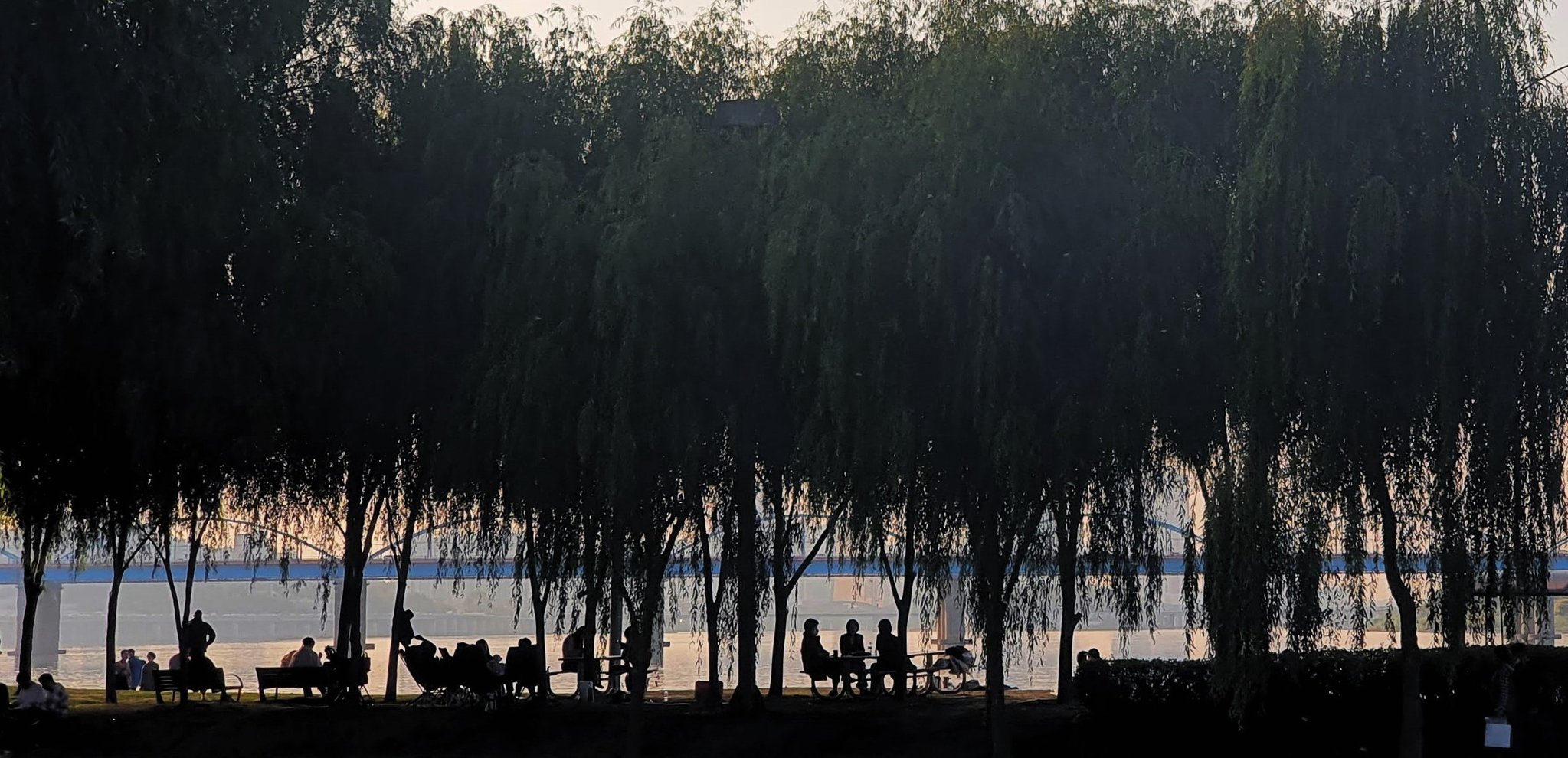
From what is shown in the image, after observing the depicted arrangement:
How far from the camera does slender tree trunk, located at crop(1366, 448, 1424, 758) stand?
45.4 feet

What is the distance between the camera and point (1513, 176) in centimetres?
1335

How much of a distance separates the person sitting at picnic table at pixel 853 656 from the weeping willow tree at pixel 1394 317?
33.2 feet

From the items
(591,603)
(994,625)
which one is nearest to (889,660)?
(591,603)

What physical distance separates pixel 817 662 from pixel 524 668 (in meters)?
4.06

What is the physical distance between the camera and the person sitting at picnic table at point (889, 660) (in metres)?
22.7

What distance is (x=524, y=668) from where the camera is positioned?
2233 cm

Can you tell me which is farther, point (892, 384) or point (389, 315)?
point (389, 315)

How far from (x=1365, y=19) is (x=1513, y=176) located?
68.1 inches

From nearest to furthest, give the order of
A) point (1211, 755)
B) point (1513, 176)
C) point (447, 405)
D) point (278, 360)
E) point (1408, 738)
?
point (1513, 176), point (1408, 738), point (1211, 755), point (278, 360), point (447, 405)

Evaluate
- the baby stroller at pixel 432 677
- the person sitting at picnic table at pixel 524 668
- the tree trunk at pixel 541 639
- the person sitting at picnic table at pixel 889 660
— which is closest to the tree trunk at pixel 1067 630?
the person sitting at picnic table at pixel 889 660

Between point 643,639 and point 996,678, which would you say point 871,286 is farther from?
point 643,639

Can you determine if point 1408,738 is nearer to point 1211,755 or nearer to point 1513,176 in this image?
point 1211,755

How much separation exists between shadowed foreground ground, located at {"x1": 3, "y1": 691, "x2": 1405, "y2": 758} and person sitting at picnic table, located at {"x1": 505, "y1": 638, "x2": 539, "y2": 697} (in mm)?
698

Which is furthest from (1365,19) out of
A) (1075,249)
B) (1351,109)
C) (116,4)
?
(116,4)
